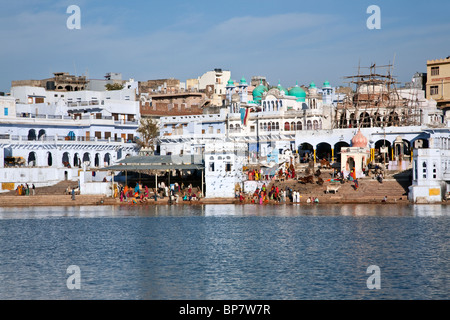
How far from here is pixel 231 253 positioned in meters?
35.2

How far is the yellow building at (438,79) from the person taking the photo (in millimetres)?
89062

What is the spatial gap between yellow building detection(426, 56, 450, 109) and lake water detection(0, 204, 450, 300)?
37.2 meters

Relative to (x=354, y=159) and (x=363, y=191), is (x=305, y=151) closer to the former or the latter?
(x=354, y=159)

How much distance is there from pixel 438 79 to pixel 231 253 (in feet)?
202

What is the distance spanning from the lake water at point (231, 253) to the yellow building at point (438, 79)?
3719cm

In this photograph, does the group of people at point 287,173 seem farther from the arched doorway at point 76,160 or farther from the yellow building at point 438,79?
the yellow building at point 438,79

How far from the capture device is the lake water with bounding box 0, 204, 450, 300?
2678 centimetres

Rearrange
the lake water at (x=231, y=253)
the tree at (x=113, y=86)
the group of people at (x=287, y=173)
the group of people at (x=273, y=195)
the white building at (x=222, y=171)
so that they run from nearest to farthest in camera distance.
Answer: the lake water at (x=231, y=253)
the group of people at (x=273, y=195)
the white building at (x=222, y=171)
the group of people at (x=287, y=173)
the tree at (x=113, y=86)

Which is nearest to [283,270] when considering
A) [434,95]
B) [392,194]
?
[392,194]

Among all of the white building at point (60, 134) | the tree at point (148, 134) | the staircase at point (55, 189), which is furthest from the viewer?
the tree at point (148, 134)

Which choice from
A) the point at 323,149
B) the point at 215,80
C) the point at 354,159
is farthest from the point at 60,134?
the point at 215,80

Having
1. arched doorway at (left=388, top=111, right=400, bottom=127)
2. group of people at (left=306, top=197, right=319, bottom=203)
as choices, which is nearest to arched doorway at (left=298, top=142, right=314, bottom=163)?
arched doorway at (left=388, top=111, right=400, bottom=127)

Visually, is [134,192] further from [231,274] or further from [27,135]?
[231,274]

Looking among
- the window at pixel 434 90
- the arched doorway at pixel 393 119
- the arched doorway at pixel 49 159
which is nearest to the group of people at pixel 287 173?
the arched doorway at pixel 393 119
